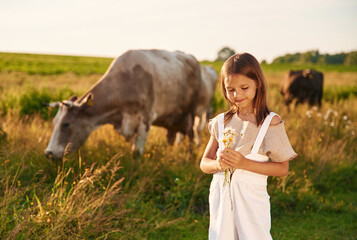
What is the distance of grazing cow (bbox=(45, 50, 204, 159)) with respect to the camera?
5.59m

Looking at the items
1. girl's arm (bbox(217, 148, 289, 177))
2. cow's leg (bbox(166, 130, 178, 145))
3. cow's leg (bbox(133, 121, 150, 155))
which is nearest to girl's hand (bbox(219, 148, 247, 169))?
girl's arm (bbox(217, 148, 289, 177))

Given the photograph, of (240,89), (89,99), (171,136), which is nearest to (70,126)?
(89,99)

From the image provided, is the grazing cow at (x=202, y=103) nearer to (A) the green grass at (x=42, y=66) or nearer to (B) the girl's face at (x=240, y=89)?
(B) the girl's face at (x=240, y=89)

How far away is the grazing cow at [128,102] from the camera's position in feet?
18.3

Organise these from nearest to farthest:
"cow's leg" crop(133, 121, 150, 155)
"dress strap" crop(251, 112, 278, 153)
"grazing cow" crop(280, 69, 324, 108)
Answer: "dress strap" crop(251, 112, 278, 153)
"cow's leg" crop(133, 121, 150, 155)
"grazing cow" crop(280, 69, 324, 108)

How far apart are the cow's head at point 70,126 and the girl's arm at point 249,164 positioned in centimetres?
374

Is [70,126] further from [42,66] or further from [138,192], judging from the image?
[42,66]

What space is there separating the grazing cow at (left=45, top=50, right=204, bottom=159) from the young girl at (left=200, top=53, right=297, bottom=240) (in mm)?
3579

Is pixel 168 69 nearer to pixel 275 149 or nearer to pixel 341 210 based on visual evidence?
pixel 341 210

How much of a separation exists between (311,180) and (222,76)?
406 centimetres

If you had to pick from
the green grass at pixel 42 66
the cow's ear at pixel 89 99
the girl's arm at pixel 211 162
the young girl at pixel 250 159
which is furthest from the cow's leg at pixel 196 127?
the green grass at pixel 42 66

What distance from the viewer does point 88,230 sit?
3.72m

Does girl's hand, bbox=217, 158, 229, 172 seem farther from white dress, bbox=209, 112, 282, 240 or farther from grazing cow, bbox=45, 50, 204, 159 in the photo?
grazing cow, bbox=45, 50, 204, 159

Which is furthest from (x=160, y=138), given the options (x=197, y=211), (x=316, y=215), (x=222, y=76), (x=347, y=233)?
(x=222, y=76)
